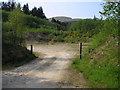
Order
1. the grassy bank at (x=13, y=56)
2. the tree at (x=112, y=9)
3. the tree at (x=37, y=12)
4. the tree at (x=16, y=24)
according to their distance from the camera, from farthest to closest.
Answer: the tree at (x=37, y=12) → the tree at (x=16, y=24) → the grassy bank at (x=13, y=56) → the tree at (x=112, y=9)

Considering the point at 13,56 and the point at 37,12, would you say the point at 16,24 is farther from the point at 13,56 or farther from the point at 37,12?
the point at 37,12

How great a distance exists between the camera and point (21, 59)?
699 inches

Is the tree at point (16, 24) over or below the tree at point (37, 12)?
below

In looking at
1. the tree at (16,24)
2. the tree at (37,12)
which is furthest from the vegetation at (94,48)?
the tree at (37,12)

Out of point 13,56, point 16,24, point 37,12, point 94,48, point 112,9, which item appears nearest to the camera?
point 112,9

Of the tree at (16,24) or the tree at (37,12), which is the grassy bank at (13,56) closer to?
the tree at (16,24)

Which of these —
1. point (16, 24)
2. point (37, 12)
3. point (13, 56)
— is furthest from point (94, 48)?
point (37, 12)

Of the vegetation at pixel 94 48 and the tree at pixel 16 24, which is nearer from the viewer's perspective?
the vegetation at pixel 94 48

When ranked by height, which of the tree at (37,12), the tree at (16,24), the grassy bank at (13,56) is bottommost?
the grassy bank at (13,56)

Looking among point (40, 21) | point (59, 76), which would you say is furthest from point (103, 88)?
point (40, 21)

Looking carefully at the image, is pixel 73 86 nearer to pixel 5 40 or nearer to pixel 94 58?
pixel 94 58

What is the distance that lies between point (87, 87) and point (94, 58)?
5303 millimetres

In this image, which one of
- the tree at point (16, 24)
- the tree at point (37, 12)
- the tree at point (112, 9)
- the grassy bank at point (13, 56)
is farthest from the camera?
the tree at point (37, 12)

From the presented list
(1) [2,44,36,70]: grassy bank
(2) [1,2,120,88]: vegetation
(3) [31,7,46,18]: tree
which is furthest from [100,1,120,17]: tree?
(3) [31,7,46,18]: tree
